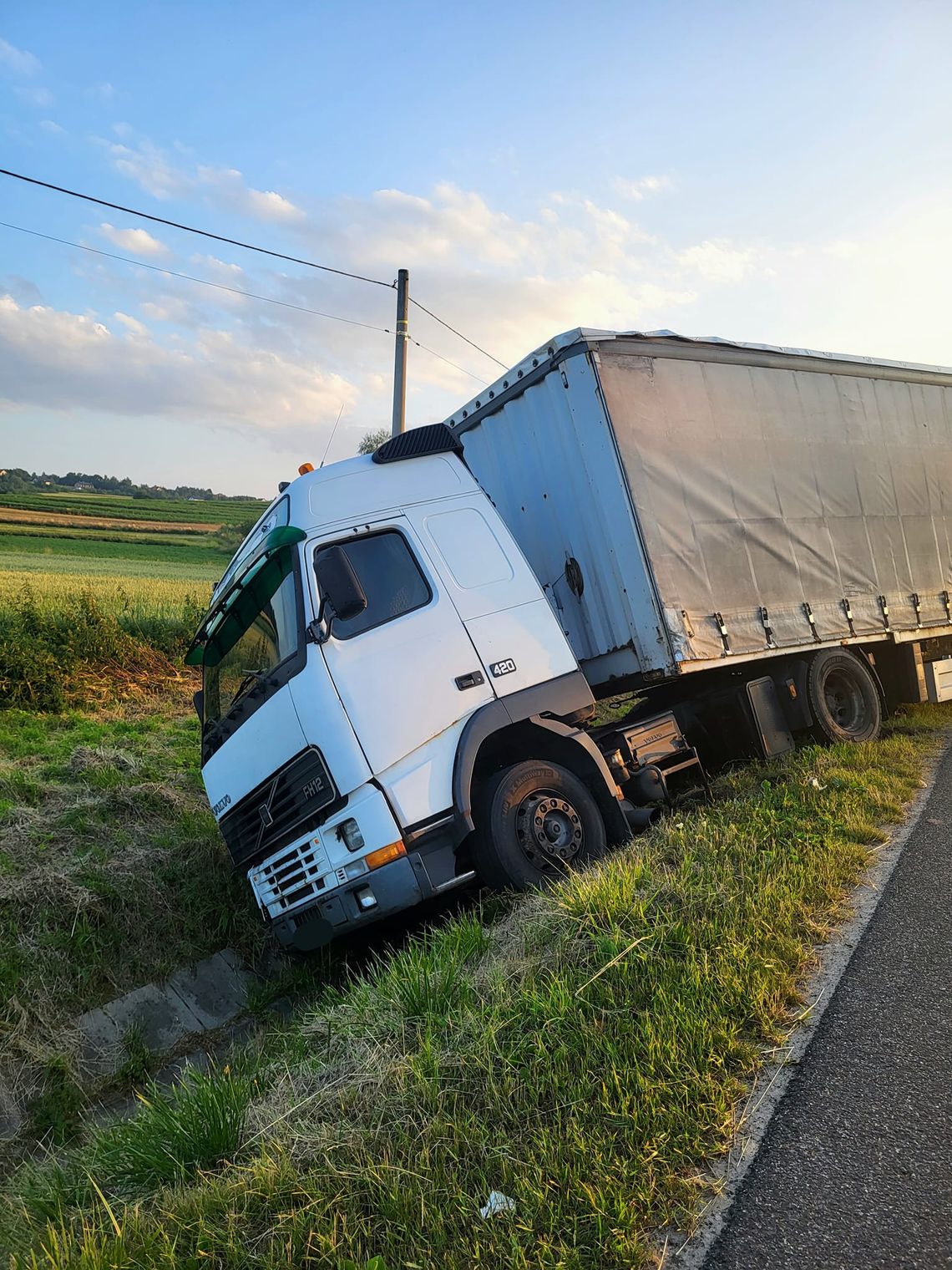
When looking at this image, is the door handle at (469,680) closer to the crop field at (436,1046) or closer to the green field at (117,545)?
the crop field at (436,1046)

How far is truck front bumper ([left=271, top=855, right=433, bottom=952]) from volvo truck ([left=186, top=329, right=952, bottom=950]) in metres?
0.01

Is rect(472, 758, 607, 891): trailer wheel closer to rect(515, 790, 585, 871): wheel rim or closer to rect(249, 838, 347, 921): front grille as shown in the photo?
rect(515, 790, 585, 871): wheel rim

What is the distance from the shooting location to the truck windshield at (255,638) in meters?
5.15

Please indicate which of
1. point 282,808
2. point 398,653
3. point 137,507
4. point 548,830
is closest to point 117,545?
point 137,507

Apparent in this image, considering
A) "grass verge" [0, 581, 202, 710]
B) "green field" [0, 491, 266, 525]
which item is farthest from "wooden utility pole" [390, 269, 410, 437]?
"green field" [0, 491, 266, 525]

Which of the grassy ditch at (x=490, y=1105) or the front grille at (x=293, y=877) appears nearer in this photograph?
the grassy ditch at (x=490, y=1105)

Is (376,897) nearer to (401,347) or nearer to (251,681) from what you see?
(251,681)

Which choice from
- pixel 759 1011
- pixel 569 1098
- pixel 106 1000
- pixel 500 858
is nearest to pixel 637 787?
pixel 500 858

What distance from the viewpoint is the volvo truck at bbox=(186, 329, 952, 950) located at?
493 centimetres

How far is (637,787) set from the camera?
6.41 metres

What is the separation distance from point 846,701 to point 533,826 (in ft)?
14.4

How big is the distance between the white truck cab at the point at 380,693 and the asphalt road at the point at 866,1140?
80.7 inches

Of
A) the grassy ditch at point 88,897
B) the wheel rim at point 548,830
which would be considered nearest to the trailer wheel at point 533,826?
the wheel rim at point 548,830

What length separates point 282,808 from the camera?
5098mm
